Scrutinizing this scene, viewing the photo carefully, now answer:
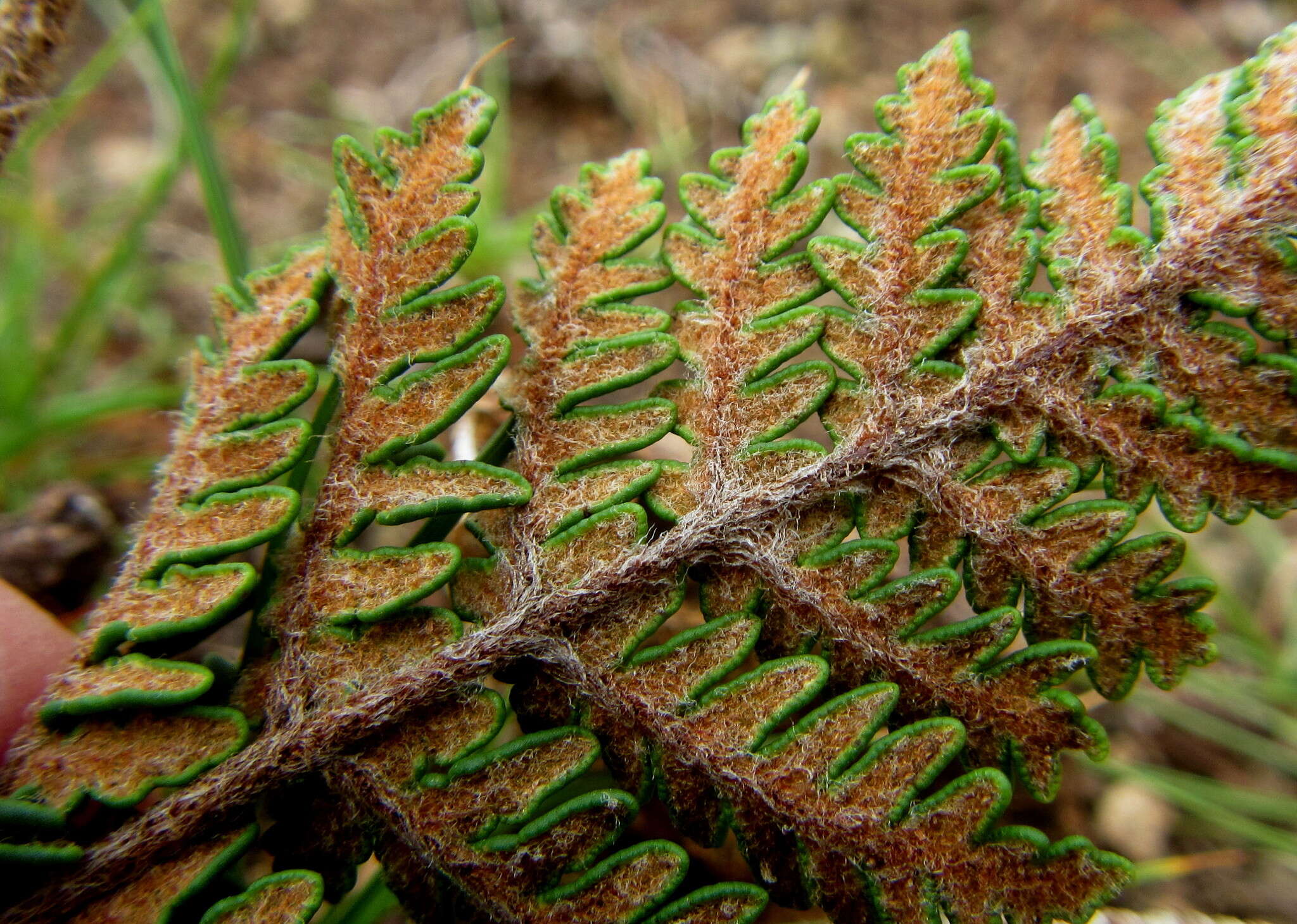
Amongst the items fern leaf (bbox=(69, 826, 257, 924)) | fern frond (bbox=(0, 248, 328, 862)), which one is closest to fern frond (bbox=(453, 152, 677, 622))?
fern frond (bbox=(0, 248, 328, 862))

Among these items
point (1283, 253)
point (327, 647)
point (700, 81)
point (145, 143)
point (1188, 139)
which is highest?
point (145, 143)

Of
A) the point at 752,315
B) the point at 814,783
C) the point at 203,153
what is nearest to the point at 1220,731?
the point at 814,783

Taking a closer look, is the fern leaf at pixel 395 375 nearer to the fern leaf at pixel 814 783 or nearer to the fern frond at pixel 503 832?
the fern frond at pixel 503 832

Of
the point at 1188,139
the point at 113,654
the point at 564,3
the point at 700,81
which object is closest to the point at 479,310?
the point at 113,654

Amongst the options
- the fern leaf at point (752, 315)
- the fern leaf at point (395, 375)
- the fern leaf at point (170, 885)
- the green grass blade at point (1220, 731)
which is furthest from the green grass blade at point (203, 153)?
the green grass blade at point (1220, 731)

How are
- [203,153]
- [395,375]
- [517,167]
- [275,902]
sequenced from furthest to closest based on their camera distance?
1. [517,167]
2. [203,153]
3. [395,375]
4. [275,902]

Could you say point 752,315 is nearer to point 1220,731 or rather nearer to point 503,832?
point 503,832

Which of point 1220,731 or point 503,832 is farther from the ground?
point 503,832

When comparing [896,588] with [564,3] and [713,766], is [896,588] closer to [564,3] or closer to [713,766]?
[713,766]
